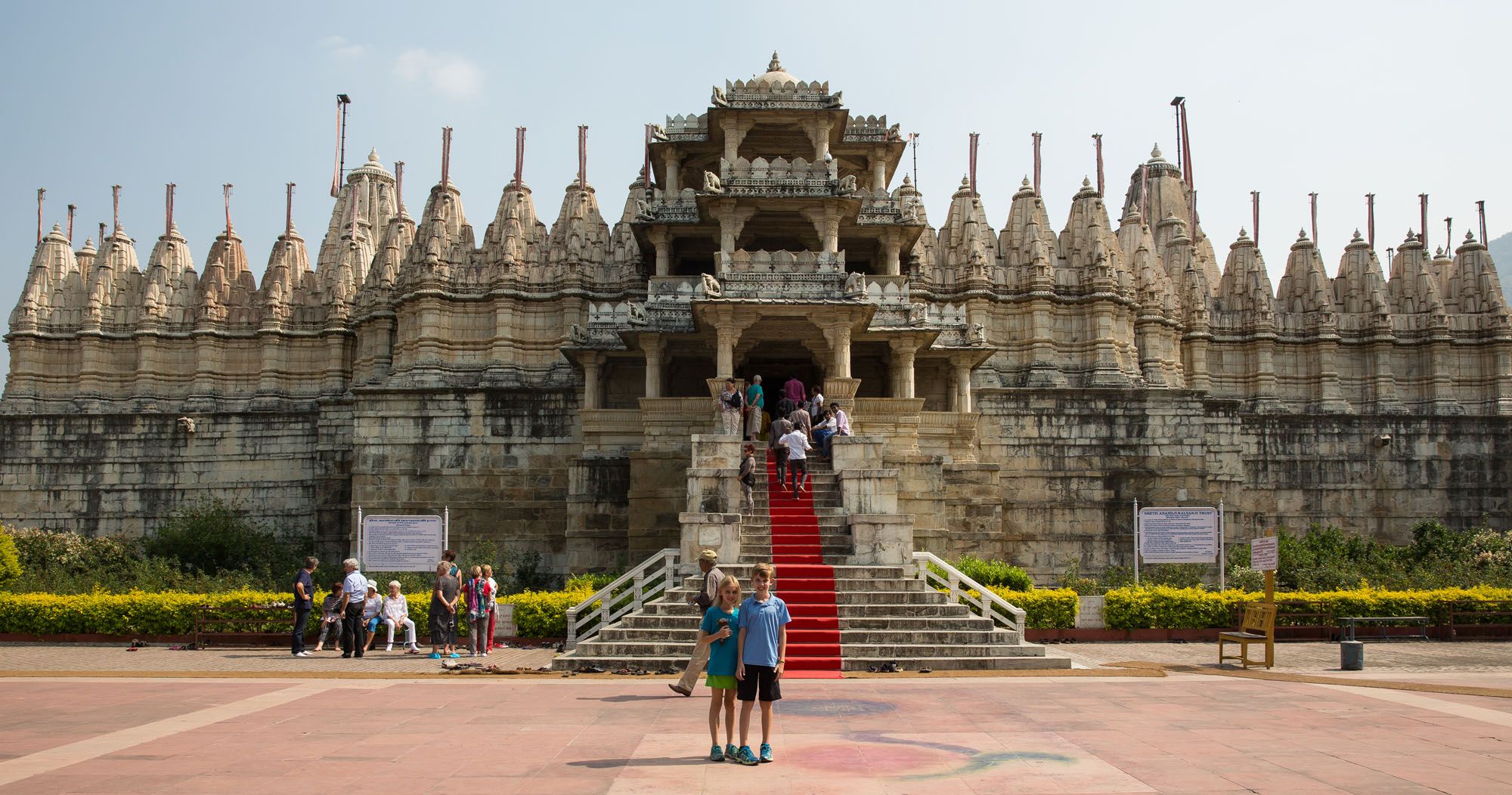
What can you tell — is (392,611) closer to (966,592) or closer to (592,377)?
(966,592)

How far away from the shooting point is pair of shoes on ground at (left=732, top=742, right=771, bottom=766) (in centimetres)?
1082

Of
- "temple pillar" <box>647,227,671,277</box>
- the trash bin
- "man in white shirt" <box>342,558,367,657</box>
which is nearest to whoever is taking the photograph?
the trash bin

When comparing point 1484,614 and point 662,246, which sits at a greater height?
point 662,246

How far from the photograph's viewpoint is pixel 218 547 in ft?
120

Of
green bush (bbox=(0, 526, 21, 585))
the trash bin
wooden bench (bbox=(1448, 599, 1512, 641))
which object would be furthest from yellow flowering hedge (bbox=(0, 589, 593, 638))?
wooden bench (bbox=(1448, 599, 1512, 641))

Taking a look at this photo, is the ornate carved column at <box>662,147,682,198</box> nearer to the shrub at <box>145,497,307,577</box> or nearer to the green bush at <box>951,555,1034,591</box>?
the green bush at <box>951,555,1034,591</box>

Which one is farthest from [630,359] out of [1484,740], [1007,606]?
[1484,740]

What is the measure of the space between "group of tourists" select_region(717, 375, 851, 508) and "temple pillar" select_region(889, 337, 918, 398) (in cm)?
287

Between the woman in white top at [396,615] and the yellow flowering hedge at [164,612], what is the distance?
3.76ft

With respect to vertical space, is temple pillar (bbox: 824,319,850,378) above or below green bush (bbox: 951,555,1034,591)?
above

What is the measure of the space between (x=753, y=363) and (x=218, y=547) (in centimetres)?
1663

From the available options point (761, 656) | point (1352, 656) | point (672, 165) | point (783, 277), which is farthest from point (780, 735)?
point (672, 165)

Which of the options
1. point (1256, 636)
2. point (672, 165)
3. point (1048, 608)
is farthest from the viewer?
point (672, 165)

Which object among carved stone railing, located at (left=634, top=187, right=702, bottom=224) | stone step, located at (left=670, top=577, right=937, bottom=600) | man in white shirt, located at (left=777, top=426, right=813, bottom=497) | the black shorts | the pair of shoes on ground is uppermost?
carved stone railing, located at (left=634, top=187, right=702, bottom=224)
